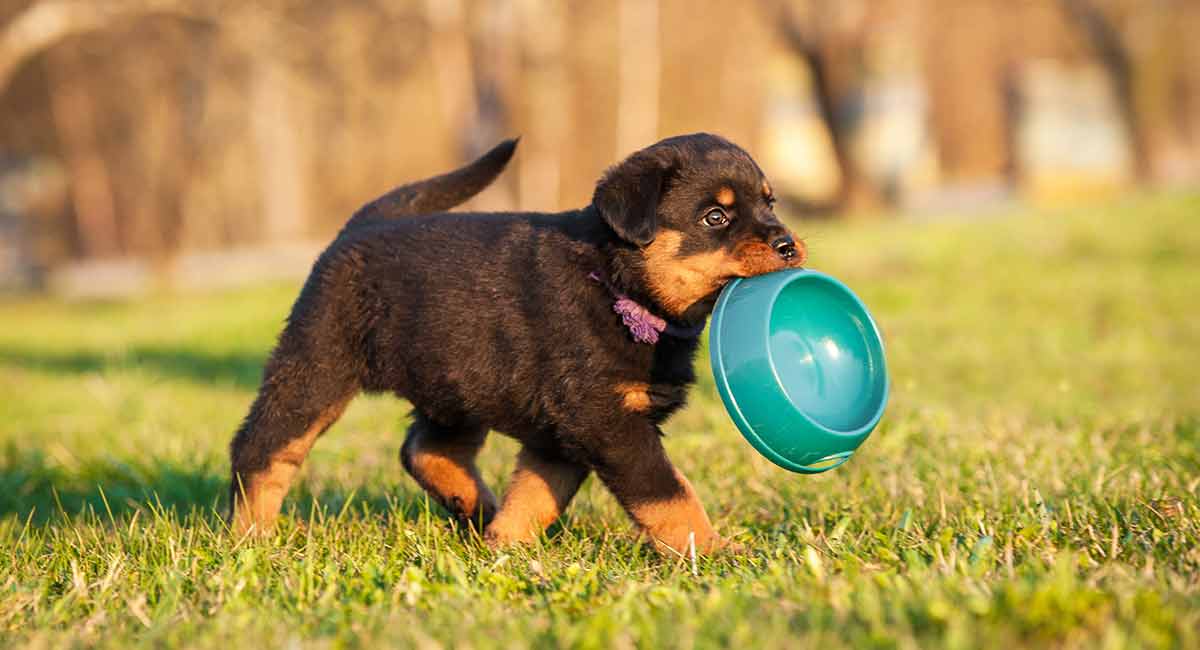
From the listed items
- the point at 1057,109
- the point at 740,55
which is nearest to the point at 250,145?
the point at 740,55

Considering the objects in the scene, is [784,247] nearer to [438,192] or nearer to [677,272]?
[677,272]

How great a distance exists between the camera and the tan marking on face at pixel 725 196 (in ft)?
11.6

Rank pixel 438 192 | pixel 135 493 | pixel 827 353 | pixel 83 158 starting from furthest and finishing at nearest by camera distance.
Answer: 1. pixel 83 158
2. pixel 135 493
3. pixel 438 192
4. pixel 827 353

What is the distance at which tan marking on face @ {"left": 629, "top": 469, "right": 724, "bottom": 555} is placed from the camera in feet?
11.0

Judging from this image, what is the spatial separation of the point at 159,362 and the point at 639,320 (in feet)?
27.9

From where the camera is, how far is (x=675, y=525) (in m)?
3.38

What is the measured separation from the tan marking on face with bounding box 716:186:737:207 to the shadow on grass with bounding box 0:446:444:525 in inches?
57.4

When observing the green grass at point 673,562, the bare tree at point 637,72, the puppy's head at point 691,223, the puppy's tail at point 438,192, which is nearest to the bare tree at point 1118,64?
the bare tree at point 637,72

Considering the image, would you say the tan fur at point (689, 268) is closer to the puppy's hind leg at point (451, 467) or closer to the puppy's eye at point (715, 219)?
the puppy's eye at point (715, 219)

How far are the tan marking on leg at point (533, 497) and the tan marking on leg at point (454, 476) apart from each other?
377 mm

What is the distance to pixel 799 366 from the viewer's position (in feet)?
11.6

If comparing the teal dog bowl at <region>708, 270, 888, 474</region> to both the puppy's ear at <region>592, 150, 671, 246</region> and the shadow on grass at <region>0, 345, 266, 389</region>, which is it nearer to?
the puppy's ear at <region>592, 150, 671, 246</region>

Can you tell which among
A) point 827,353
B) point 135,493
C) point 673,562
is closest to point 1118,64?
point 827,353

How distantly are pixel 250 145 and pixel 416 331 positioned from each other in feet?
90.8
